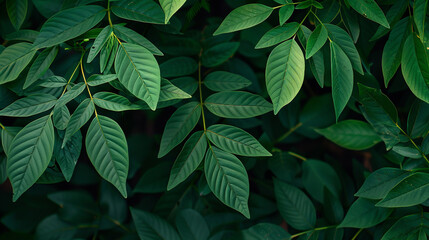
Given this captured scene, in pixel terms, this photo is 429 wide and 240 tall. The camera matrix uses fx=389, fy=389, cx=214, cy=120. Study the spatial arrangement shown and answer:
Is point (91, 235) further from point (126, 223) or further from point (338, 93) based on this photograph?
point (338, 93)

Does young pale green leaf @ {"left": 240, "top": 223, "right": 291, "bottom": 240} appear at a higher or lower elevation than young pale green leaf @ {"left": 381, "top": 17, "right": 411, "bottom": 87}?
lower

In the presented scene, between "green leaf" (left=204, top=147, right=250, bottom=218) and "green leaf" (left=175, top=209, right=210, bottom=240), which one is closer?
"green leaf" (left=204, top=147, right=250, bottom=218)

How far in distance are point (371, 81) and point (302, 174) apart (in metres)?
0.33

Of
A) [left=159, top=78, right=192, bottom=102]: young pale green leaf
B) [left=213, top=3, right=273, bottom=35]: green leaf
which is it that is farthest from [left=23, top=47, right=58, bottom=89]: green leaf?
[left=213, top=3, right=273, bottom=35]: green leaf

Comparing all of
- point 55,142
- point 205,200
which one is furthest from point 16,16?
point 205,200

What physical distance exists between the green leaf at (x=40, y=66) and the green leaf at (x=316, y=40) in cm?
50

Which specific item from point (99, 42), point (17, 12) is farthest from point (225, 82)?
point (17, 12)

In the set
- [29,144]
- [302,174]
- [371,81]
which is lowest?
[302,174]

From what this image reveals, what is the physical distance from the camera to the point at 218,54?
96 centimetres

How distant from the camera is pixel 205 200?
108 centimetres

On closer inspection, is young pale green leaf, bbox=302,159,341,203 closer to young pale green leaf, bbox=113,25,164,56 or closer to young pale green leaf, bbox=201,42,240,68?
young pale green leaf, bbox=201,42,240,68

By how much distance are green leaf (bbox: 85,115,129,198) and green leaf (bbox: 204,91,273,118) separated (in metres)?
0.23

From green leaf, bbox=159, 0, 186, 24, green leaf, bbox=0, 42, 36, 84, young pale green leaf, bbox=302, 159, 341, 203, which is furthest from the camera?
young pale green leaf, bbox=302, 159, 341, 203

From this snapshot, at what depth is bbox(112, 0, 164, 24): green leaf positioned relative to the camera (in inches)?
29.7
